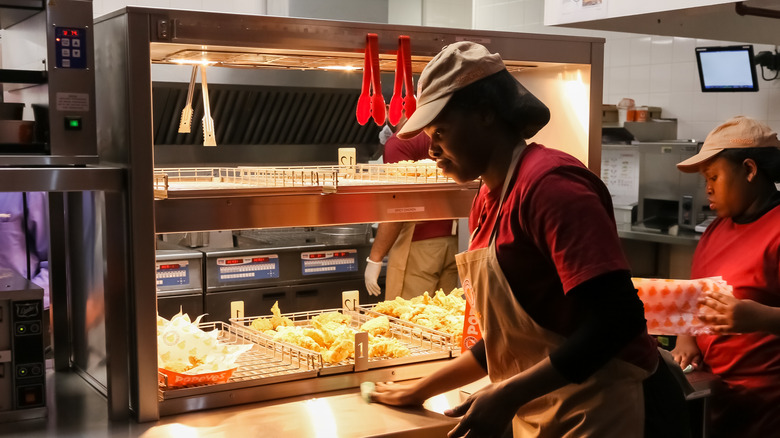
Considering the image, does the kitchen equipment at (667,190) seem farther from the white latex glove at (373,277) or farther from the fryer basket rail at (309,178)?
the fryer basket rail at (309,178)

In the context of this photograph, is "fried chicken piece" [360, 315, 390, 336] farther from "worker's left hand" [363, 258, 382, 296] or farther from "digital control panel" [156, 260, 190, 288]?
"digital control panel" [156, 260, 190, 288]

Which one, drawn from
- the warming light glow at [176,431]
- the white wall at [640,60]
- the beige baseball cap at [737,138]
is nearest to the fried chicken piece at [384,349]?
the warming light glow at [176,431]

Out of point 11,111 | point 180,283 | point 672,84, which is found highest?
point 672,84

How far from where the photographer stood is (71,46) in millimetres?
2059

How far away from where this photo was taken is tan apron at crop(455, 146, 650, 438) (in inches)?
67.2

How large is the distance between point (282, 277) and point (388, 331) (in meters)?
2.40

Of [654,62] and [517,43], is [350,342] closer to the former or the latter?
[517,43]

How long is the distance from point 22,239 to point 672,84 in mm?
4738

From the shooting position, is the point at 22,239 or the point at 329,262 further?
the point at 329,262

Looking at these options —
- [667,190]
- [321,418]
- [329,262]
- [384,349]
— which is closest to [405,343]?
[384,349]

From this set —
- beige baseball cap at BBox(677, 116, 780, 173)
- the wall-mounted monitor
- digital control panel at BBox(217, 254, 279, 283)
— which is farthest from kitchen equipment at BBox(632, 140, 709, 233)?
beige baseball cap at BBox(677, 116, 780, 173)

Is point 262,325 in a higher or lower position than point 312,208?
lower

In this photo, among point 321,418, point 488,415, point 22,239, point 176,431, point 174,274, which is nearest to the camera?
point 488,415

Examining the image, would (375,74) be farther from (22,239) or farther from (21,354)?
(22,239)
